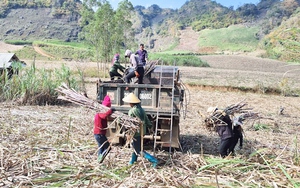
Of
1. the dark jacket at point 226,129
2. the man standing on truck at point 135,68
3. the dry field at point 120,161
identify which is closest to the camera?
the dry field at point 120,161

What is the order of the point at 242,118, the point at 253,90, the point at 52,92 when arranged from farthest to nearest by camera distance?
1. the point at 253,90
2. the point at 52,92
3. the point at 242,118

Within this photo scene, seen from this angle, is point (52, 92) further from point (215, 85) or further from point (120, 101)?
point (215, 85)

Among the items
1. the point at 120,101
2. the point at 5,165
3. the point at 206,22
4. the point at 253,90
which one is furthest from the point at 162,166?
the point at 206,22

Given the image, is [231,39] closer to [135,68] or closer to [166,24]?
[166,24]

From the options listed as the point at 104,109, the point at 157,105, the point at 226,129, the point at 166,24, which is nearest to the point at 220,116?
the point at 226,129

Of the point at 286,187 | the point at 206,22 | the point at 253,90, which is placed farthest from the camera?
the point at 206,22

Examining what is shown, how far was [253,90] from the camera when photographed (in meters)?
19.5

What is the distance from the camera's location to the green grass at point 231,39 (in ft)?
274

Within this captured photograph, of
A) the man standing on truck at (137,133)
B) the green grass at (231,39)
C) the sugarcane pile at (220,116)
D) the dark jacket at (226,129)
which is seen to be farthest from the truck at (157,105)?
the green grass at (231,39)

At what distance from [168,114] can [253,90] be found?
14.1 meters

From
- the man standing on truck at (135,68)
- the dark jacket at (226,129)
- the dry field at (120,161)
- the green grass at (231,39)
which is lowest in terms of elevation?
the dry field at (120,161)

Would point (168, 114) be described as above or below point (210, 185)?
above

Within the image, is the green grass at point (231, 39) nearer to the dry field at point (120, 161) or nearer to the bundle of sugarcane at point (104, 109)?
the dry field at point (120, 161)

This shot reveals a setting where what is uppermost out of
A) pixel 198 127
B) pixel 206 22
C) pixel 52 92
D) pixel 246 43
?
pixel 206 22
